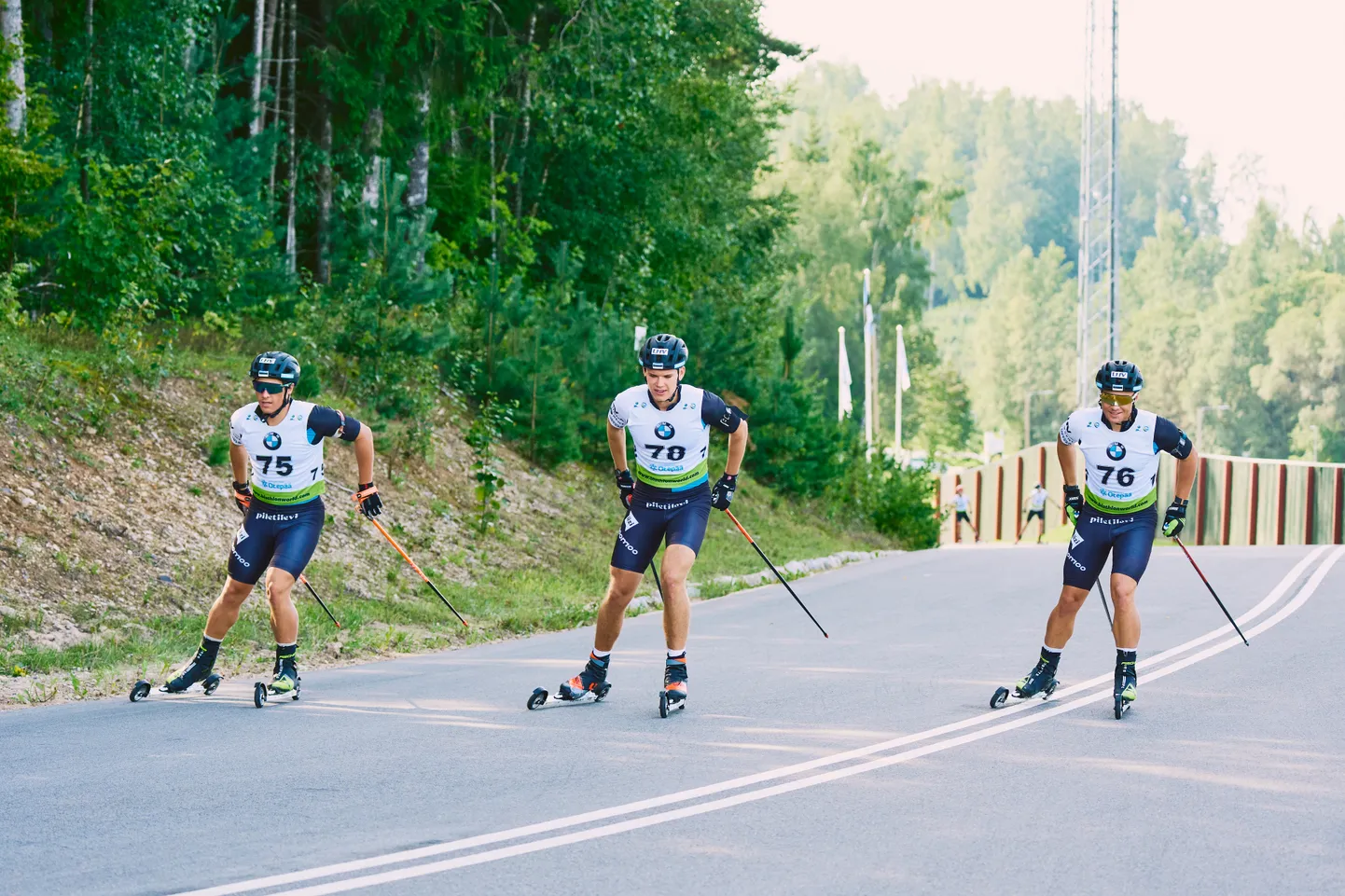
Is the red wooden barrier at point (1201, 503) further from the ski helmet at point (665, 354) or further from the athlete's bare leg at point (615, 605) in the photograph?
the ski helmet at point (665, 354)

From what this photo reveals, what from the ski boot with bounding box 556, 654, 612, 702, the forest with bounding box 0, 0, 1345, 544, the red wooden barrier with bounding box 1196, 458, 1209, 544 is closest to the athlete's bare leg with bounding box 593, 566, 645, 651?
the ski boot with bounding box 556, 654, 612, 702

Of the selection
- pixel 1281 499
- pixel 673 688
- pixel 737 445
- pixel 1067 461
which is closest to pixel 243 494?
pixel 673 688

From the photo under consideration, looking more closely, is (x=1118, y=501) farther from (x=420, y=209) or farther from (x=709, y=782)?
(x=420, y=209)

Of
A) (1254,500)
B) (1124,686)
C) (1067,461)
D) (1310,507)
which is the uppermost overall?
(1067,461)

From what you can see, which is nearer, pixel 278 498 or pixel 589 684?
pixel 278 498

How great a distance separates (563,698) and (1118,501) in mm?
3725

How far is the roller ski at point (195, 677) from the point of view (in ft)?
31.6

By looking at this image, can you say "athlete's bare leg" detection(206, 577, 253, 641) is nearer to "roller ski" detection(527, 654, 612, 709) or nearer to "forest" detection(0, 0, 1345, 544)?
"roller ski" detection(527, 654, 612, 709)

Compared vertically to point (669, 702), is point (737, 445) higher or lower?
higher

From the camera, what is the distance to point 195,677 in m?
9.67

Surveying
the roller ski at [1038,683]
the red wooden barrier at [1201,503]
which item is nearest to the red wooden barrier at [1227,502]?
the red wooden barrier at [1201,503]

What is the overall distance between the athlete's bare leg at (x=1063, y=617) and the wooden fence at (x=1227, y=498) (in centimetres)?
3782

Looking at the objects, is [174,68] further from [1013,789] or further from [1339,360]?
[1339,360]

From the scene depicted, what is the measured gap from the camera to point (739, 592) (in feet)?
59.3
